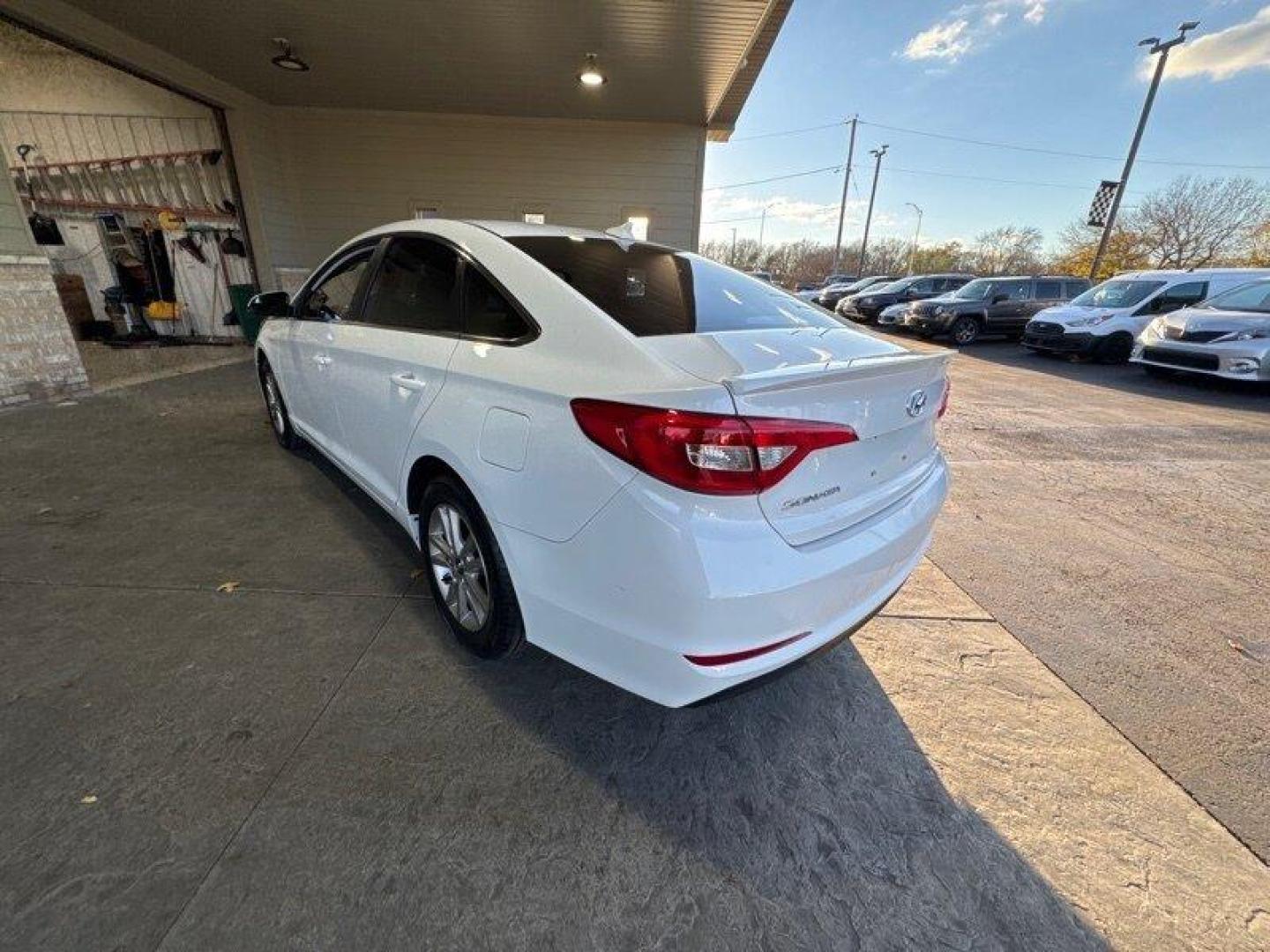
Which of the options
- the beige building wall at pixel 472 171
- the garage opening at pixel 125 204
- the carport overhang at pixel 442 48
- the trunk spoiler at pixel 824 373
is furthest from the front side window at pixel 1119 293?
the garage opening at pixel 125 204

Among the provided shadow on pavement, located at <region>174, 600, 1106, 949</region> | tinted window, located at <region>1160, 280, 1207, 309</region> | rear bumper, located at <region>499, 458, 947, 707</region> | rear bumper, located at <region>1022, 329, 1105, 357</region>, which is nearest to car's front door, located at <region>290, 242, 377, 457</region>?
shadow on pavement, located at <region>174, 600, 1106, 949</region>

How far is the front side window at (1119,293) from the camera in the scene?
10.3 meters

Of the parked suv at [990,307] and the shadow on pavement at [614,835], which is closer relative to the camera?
the shadow on pavement at [614,835]

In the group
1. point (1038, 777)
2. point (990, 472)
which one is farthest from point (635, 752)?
point (990, 472)

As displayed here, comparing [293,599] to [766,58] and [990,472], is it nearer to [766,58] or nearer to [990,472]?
[990,472]

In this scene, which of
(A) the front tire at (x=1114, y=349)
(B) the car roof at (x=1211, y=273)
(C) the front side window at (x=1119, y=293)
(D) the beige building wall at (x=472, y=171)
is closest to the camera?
(B) the car roof at (x=1211, y=273)

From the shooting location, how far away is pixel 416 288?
2.42 meters

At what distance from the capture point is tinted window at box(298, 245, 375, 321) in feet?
9.55

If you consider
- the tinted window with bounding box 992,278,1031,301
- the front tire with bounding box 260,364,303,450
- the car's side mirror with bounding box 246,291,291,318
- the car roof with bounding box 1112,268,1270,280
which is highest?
the car roof with bounding box 1112,268,1270,280

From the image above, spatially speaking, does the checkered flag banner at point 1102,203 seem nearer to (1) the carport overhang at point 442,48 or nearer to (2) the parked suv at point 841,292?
(2) the parked suv at point 841,292

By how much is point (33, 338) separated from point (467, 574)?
22.0 feet

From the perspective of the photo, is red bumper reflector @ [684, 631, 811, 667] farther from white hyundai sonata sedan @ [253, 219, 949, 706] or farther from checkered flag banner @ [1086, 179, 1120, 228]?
checkered flag banner @ [1086, 179, 1120, 228]

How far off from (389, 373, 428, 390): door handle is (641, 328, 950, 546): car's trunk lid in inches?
39.8

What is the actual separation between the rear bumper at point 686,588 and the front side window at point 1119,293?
41.4 ft
